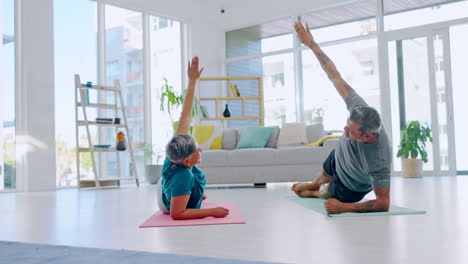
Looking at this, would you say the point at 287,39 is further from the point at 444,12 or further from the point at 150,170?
the point at 150,170

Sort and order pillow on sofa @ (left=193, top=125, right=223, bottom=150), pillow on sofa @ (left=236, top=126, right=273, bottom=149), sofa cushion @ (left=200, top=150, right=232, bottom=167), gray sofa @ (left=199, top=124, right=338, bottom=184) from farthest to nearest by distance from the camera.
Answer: pillow on sofa @ (left=193, top=125, right=223, bottom=150), pillow on sofa @ (left=236, top=126, right=273, bottom=149), sofa cushion @ (left=200, top=150, right=232, bottom=167), gray sofa @ (left=199, top=124, right=338, bottom=184)

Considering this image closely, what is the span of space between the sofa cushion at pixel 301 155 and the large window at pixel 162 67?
3.01m

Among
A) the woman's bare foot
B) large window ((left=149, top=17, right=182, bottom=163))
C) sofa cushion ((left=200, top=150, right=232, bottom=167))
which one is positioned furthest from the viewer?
large window ((left=149, top=17, right=182, bottom=163))

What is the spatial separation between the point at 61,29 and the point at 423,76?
18.8ft

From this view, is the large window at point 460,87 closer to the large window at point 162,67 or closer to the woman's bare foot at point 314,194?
the woman's bare foot at point 314,194

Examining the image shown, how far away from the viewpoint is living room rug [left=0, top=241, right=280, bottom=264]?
137 cm

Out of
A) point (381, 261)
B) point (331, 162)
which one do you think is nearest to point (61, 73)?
point (331, 162)

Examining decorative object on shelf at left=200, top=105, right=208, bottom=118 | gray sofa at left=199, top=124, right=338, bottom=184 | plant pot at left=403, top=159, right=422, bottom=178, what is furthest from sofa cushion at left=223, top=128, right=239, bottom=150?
plant pot at left=403, top=159, right=422, bottom=178

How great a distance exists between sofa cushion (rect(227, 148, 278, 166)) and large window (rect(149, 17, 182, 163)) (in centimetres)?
260

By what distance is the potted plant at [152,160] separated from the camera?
23.6 feet

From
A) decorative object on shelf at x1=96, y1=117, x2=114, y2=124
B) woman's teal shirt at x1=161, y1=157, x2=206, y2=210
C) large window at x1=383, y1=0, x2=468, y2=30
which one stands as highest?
large window at x1=383, y1=0, x2=468, y2=30

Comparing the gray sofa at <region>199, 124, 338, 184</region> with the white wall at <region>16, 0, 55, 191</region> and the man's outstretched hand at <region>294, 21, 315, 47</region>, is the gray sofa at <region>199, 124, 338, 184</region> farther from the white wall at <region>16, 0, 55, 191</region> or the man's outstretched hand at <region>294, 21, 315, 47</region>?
the man's outstretched hand at <region>294, 21, 315, 47</region>

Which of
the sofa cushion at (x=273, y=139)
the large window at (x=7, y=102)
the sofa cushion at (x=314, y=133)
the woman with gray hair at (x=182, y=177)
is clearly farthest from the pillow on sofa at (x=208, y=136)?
the woman with gray hair at (x=182, y=177)

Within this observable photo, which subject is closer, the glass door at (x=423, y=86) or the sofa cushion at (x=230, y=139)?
the sofa cushion at (x=230, y=139)
